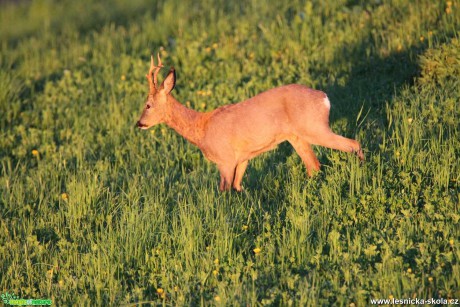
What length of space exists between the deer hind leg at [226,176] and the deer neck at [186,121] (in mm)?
516

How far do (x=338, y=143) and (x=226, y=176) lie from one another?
1.27 meters

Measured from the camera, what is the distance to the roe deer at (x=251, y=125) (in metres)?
8.07

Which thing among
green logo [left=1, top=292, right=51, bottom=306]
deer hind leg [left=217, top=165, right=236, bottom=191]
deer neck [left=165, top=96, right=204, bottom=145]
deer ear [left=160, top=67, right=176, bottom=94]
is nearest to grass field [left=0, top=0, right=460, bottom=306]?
green logo [left=1, top=292, right=51, bottom=306]

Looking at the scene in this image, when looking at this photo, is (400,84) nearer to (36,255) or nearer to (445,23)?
(445,23)

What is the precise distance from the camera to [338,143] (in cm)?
806

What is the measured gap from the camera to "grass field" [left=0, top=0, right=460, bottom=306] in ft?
21.6

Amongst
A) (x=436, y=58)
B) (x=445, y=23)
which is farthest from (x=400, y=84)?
(x=445, y=23)

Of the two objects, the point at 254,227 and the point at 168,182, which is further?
the point at 168,182

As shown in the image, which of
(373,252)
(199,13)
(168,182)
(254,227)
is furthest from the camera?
(199,13)

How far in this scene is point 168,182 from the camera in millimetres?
8875

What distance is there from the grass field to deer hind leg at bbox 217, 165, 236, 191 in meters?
0.22

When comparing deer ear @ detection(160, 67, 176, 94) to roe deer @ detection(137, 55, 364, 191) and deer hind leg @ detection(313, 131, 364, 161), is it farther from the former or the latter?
deer hind leg @ detection(313, 131, 364, 161)

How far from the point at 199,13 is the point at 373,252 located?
840 centimetres

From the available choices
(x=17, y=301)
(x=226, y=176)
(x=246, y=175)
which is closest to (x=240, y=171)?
(x=246, y=175)
